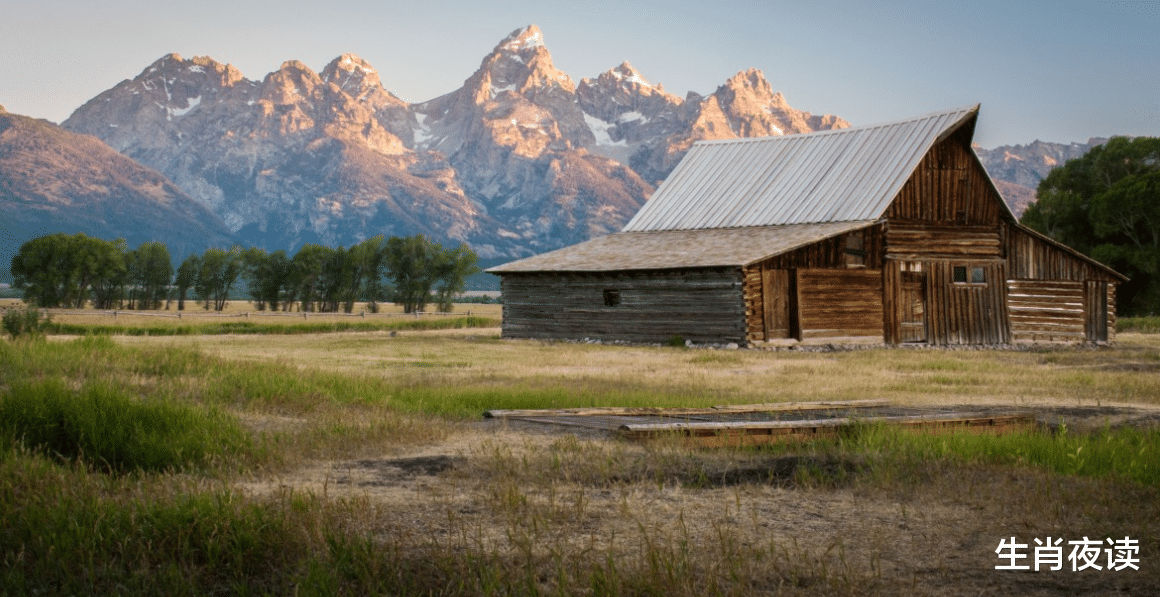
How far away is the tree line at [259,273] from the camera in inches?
3841

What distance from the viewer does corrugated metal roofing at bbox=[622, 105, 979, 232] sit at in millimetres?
35469

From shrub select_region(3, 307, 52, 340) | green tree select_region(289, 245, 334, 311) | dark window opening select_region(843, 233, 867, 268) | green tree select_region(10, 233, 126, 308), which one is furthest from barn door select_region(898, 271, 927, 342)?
green tree select_region(289, 245, 334, 311)

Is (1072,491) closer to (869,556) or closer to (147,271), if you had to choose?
(869,556)

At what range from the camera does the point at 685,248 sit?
1387 inches

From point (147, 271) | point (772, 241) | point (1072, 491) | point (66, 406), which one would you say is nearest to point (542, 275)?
point (772, 241)

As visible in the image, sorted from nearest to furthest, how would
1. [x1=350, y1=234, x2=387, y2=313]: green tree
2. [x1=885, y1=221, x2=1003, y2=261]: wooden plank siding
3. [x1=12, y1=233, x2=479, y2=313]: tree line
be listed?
[x1=885, y1=221, x2=1003, y2=261]: wooden plank siding < [x1=12, y1=233, x2=479, y2=313]: tree line < [x1=350, y1=234, x2=387, y2=313]: green tree

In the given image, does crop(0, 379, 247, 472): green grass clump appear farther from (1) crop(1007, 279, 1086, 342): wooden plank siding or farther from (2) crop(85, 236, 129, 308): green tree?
(2) crop(85, 236, 129, 308): green tree

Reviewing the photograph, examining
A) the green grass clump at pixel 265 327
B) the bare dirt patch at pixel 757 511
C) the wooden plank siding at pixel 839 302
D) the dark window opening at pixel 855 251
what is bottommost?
the bare dirt patch at pixel 757 511

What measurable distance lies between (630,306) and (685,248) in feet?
9.07

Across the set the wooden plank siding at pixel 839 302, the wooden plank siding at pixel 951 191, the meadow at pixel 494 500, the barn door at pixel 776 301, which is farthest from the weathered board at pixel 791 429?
the wooden plank siding at pixel 951 191

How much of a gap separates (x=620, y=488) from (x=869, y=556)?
2469 millimetres

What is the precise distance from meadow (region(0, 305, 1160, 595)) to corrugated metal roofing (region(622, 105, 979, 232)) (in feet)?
70.0

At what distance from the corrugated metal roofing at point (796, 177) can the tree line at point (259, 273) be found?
58.3 meters

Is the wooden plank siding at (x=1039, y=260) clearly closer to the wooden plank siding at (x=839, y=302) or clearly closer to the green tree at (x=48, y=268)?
the wooden plank siding at (x=839, y=302)
